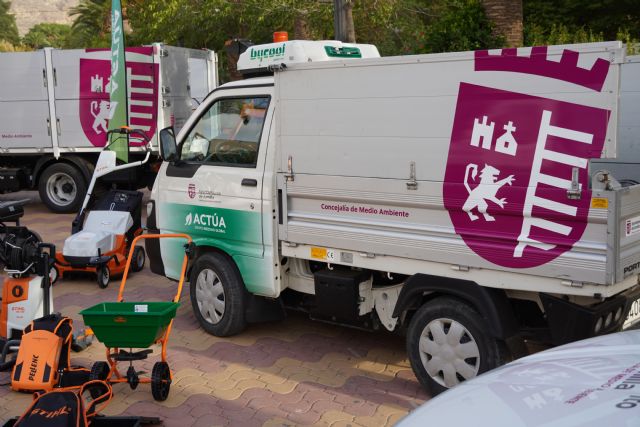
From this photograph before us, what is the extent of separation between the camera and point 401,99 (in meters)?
4.95

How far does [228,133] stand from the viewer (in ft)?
20.6

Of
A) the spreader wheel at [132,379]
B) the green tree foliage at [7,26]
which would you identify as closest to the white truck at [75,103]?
the spreader wheel at [132,379]

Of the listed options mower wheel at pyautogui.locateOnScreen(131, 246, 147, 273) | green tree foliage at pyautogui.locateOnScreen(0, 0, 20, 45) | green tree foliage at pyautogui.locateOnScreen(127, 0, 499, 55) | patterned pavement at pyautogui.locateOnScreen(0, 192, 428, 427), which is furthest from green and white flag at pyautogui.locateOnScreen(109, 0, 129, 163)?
green tree foliage at pyautogui.locateOnScreen(0, 0, 20, 45)

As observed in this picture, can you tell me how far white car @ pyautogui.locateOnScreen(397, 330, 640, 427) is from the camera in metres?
2.43

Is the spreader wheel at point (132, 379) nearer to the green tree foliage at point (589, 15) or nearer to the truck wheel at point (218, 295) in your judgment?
the truck wheel at point (218, 295)

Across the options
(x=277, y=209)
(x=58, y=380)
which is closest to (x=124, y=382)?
(x=58, y=380)

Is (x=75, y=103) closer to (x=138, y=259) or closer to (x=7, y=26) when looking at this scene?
(x=138, y=259)

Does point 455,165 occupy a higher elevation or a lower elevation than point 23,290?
higher

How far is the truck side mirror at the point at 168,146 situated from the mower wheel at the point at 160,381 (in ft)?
6.72

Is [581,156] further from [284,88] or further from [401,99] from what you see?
[284,88]

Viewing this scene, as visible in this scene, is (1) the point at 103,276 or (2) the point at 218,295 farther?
(1) the point at 103,276

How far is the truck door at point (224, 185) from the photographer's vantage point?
5973 mm

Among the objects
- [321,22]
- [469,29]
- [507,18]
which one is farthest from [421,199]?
[321,22]

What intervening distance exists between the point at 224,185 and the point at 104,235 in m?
2.92
